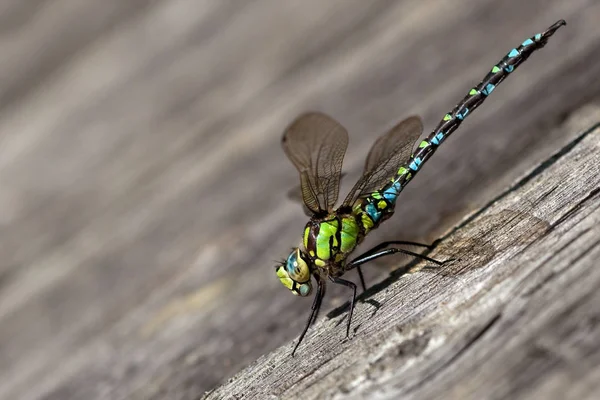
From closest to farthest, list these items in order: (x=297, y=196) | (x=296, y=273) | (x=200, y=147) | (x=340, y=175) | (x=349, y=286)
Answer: (x=349, y=286) < (x=296, y=273) < (x=297, y=196) < (x=340, y=175) < (x=200, y=147)

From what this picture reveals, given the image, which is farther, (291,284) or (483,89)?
(483,89)

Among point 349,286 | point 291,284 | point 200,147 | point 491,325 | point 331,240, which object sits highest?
point 200,147

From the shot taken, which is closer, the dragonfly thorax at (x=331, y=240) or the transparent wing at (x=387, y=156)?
the transparent wing at (x=387, y=156)

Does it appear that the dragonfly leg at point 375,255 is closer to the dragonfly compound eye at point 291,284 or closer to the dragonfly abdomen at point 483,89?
the dragonfly compound eye at point 291,284

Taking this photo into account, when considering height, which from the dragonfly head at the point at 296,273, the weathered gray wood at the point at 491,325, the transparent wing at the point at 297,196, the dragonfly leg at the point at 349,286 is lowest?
the weathered gray wood at the point at 491,325

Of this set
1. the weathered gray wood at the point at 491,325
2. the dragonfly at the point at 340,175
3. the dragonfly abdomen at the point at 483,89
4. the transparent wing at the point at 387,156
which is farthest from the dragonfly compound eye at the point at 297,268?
the weathered gray wood at the point at 491,325

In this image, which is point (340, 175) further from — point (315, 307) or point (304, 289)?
point (315, 307)

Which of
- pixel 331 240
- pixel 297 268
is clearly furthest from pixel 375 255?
pixel 331 240

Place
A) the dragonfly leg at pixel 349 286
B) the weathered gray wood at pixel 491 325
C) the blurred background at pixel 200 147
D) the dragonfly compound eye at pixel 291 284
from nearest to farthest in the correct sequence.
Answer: the weathered gray wood at pixel 491 325
the dragonfly leg at pixel 349 286
the blurred background at pixel 200 147
the dragonfly compound eye at pixel 291 284
